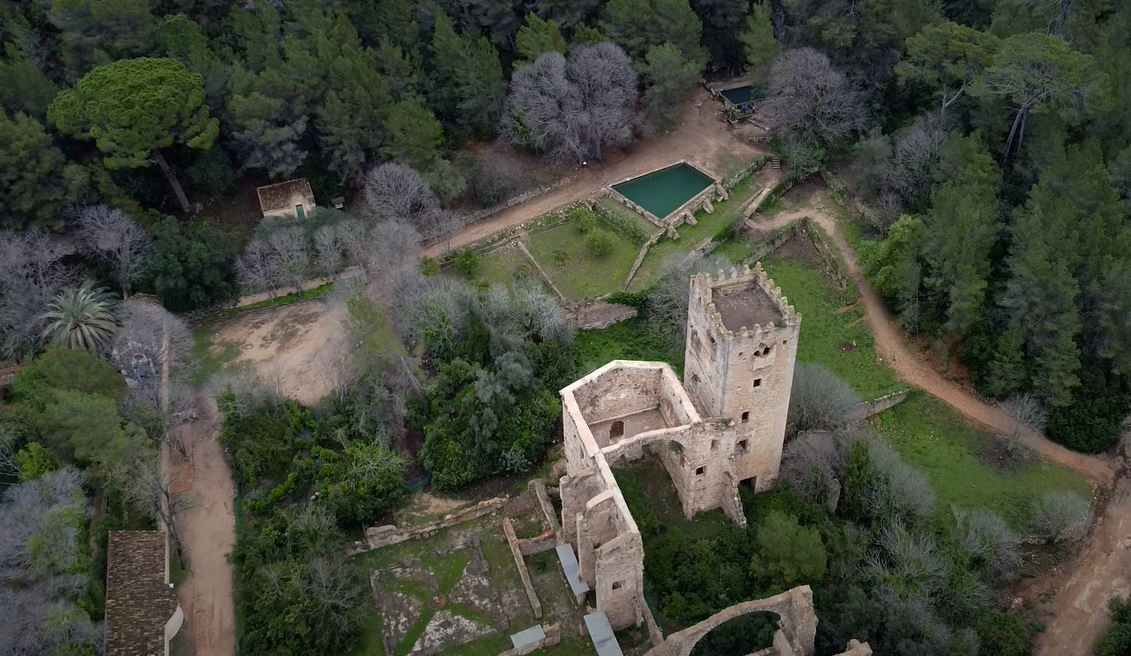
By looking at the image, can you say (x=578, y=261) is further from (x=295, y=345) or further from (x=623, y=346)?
(x=295, y=345)

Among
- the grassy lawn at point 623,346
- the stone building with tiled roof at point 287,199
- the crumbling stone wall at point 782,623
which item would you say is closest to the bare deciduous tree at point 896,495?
the crumbling stone wall at point 782,623

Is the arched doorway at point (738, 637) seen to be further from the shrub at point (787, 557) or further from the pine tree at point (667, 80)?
the pine tree at point (667, 80)

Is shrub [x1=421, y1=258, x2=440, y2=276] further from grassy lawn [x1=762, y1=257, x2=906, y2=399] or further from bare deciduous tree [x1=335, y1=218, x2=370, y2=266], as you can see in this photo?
grassy lawn [x1=762, y1=257, x2=906, y2=399]

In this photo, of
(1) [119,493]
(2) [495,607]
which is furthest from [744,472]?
(1) [119,493]

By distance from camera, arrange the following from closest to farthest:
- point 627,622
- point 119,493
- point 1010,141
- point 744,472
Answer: point 627,622 < point 119,493 < point 744,472 < point 1010,141

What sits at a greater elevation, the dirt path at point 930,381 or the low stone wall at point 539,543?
the dirt path at point 930,381

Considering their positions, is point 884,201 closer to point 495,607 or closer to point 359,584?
point 495,607
